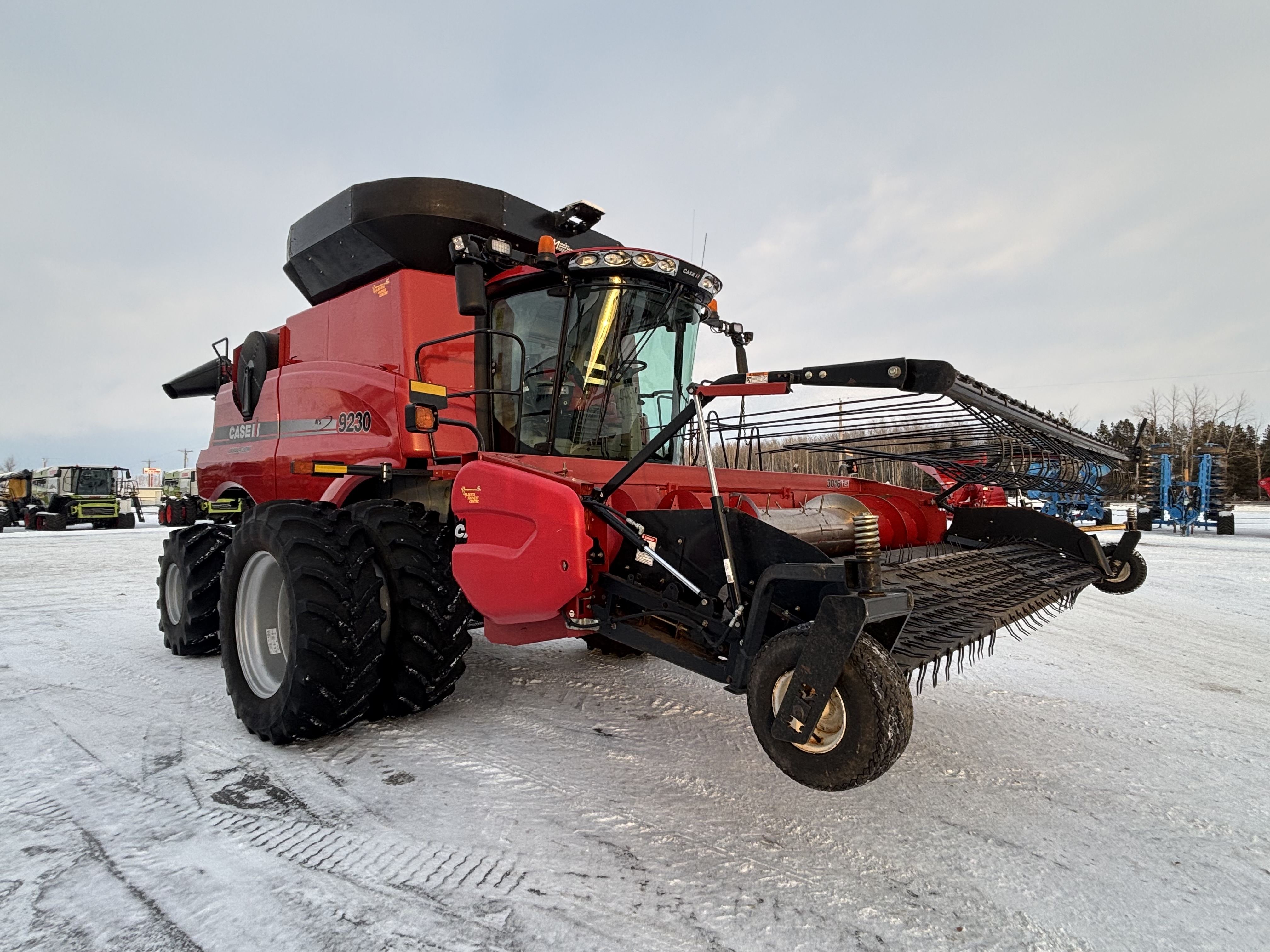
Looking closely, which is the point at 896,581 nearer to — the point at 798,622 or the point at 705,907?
the point at 798,622

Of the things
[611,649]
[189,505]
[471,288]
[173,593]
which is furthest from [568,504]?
[189,505]

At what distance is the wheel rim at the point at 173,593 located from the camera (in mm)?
5082

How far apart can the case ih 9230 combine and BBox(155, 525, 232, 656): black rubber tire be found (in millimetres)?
21

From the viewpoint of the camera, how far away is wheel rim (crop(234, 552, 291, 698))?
3.44 metres

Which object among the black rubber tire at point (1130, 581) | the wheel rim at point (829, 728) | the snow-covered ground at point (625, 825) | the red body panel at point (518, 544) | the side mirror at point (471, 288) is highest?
the side mirror at point (471, 288)

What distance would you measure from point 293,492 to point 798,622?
379 cm

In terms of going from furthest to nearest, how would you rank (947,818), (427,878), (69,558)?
(69,558)
(947,818)
(427,878)

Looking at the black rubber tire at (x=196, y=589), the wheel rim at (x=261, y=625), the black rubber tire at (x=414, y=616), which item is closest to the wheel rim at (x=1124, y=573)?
the black rubber tire at (x=414, y=616)

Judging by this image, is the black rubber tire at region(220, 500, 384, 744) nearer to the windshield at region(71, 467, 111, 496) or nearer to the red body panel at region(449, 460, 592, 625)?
the red body panel at region(449, 460, 592, 625)

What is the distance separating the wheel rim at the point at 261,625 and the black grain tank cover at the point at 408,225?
1937 mm

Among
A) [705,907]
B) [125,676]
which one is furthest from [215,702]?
[705,907]

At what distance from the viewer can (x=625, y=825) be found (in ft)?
7.67

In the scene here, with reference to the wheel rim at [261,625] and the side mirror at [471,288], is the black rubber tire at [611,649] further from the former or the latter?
the side mirror at [471,288]

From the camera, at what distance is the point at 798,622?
6.87ft
